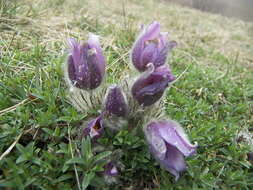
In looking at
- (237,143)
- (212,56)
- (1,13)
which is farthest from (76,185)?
(212,56)

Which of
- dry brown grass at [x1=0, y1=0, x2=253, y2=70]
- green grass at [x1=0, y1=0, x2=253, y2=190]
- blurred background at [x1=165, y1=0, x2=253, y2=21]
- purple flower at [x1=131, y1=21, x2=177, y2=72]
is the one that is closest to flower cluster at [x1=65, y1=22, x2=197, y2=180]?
purple flower at [x1=131, y1=21, x2=177, y2=72]

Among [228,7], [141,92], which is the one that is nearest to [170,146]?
[141,92]

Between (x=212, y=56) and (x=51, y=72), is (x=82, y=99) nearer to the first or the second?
(x=51, y=72)

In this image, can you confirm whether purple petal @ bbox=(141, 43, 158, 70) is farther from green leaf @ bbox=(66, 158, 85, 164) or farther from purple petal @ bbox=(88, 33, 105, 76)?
green leaf @ bbox=(66, 158, 85, 164)

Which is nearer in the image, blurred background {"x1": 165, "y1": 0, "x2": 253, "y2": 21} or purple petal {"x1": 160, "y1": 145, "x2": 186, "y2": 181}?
purple petal {"x1": 160, "y1": 145, "x2": 186, "y2": 181}

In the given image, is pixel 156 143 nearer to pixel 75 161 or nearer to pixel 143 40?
Answer: pixel 75 161

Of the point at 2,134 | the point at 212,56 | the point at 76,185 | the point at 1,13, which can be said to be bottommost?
the point at 212,56

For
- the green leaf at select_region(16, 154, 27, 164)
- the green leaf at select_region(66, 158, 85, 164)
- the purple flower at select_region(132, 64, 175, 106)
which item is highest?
the purple flower at select_region(132, 64, 175, 106)
